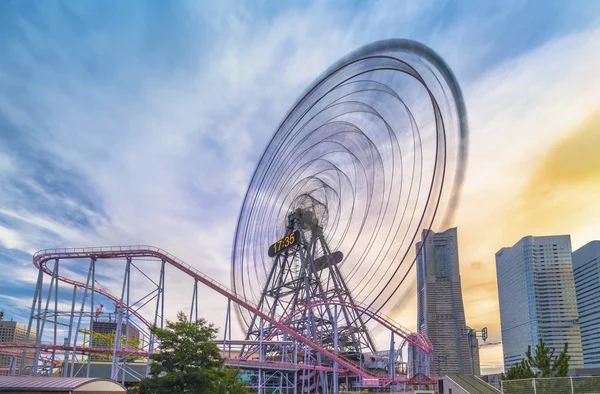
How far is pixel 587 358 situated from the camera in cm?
14850

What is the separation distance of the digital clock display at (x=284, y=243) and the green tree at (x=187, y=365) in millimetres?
37486

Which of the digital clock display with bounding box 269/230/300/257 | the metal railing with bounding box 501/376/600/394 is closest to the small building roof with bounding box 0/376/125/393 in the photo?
the metal railing with bounding box 501/376/600/394

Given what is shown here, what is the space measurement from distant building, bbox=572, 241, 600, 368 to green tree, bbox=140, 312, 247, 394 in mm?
146627

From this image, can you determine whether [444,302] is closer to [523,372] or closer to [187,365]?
[523,372]

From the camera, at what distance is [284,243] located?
237ft

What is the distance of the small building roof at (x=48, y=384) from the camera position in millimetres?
24672

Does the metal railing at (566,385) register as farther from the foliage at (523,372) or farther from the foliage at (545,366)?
the foliage at (523,372)

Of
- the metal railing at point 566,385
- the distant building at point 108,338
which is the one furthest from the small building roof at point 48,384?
the metal railing at point 566,385

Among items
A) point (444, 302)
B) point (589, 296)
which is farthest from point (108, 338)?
point (589, 296)

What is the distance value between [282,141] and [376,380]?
2895cm

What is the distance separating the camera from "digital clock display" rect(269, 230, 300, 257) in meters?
70.2

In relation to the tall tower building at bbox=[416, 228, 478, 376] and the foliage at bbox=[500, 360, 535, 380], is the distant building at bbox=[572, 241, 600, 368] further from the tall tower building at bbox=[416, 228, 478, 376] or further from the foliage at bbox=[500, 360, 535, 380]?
the foliage at bbox=[500, 360, 535, 380]

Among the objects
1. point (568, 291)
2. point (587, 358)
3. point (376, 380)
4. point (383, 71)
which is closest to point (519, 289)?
point (568, 291)

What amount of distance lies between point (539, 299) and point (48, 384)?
177 m
